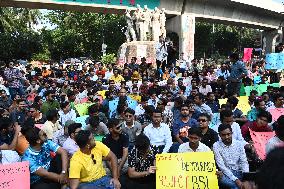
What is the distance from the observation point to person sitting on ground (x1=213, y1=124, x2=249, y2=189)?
4.92 metres

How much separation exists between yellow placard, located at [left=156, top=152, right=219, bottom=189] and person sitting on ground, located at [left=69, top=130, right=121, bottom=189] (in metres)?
0.61

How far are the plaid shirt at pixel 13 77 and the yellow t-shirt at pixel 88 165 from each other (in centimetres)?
819

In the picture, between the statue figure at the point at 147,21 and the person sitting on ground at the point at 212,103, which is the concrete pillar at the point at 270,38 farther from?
the person sitting on ground at the point at 212,103

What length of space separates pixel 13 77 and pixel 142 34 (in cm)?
1041

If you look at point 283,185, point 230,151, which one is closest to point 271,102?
point 230,151

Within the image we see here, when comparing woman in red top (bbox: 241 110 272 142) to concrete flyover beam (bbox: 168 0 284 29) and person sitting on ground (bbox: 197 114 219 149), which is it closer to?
person sitting on ground (bbox: 197 114 219 149)

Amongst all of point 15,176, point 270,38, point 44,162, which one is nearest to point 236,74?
point 44,162

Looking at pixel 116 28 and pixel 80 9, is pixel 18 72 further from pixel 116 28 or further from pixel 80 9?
pixel 116 28

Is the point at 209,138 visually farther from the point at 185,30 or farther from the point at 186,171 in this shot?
the point at 185,30

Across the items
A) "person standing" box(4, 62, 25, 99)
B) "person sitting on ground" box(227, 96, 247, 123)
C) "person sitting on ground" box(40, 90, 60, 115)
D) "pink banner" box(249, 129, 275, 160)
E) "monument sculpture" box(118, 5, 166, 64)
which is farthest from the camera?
"monument sculpture" box(118, 5, 166, 64)

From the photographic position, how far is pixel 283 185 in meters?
1.20

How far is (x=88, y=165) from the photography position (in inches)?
189

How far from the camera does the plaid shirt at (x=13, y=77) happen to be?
12359 mm

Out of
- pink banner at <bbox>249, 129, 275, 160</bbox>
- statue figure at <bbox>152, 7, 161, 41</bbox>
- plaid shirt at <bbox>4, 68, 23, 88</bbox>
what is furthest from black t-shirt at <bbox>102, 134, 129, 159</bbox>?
statue figure at <bbox>152, 7, 161, 41</bbox>
